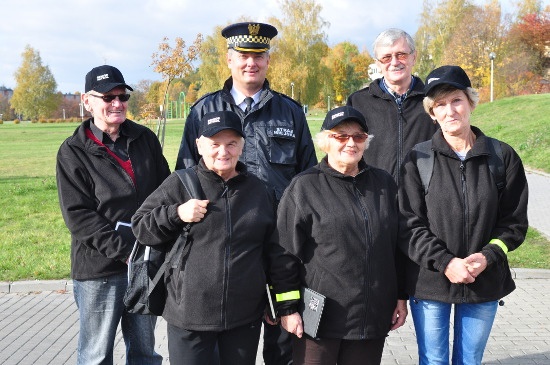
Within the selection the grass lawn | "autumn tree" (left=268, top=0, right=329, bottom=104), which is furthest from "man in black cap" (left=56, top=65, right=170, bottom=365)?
"autumn tree" (left=268, top=0, right=329, bottom=104)

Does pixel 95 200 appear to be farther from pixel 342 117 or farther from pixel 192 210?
pixel 342 117

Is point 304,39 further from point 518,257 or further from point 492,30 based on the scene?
point 518,257

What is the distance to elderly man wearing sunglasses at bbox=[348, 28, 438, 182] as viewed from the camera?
3.88 metres

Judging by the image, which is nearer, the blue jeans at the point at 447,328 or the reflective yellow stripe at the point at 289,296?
the reflective yellow stripe at the point at 289,296

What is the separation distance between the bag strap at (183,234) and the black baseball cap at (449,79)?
137 centimetres

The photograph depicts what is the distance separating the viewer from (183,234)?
9.98ft

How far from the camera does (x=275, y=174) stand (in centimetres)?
384

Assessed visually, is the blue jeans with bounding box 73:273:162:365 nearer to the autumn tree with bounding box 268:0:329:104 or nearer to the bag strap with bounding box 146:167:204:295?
the bag strap with bounding box 146:167:204:295

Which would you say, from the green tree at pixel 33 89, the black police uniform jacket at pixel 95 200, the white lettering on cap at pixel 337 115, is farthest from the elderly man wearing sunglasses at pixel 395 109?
the green tree at pixel 33 89

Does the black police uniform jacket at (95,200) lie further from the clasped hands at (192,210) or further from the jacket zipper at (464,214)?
the jacket zipper at (464,214)

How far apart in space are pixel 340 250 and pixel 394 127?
1.25 meters

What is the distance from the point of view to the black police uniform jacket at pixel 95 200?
3.42 meters

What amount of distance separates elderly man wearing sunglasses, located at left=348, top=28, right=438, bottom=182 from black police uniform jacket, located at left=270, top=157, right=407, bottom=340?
812 mm

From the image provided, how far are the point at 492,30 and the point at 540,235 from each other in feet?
126
